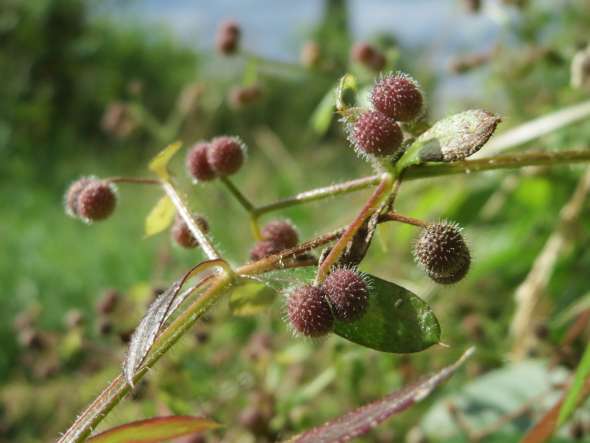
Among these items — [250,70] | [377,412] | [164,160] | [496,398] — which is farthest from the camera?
[250,70]

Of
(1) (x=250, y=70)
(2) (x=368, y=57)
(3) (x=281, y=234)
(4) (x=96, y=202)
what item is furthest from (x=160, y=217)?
(1) (x=250, y=70)

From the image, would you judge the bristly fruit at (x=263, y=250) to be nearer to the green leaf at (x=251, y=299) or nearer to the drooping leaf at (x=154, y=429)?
the green leaf at (x=251, y=299)

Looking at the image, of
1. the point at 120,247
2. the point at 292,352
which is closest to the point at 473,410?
the point at 292,352

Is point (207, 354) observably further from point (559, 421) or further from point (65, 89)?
point (65, 89)

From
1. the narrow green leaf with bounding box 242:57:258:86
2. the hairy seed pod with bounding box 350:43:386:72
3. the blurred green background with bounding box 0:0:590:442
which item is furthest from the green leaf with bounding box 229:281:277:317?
the narrow green leaf with bounding box 242:57:258:86

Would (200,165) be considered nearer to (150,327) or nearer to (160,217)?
(160,217)


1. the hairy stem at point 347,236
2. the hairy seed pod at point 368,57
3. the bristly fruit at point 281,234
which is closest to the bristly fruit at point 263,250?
the bristly fruit at point 281,234

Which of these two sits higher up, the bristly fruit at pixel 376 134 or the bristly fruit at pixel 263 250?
the bristly fruit at pixel 263 250
